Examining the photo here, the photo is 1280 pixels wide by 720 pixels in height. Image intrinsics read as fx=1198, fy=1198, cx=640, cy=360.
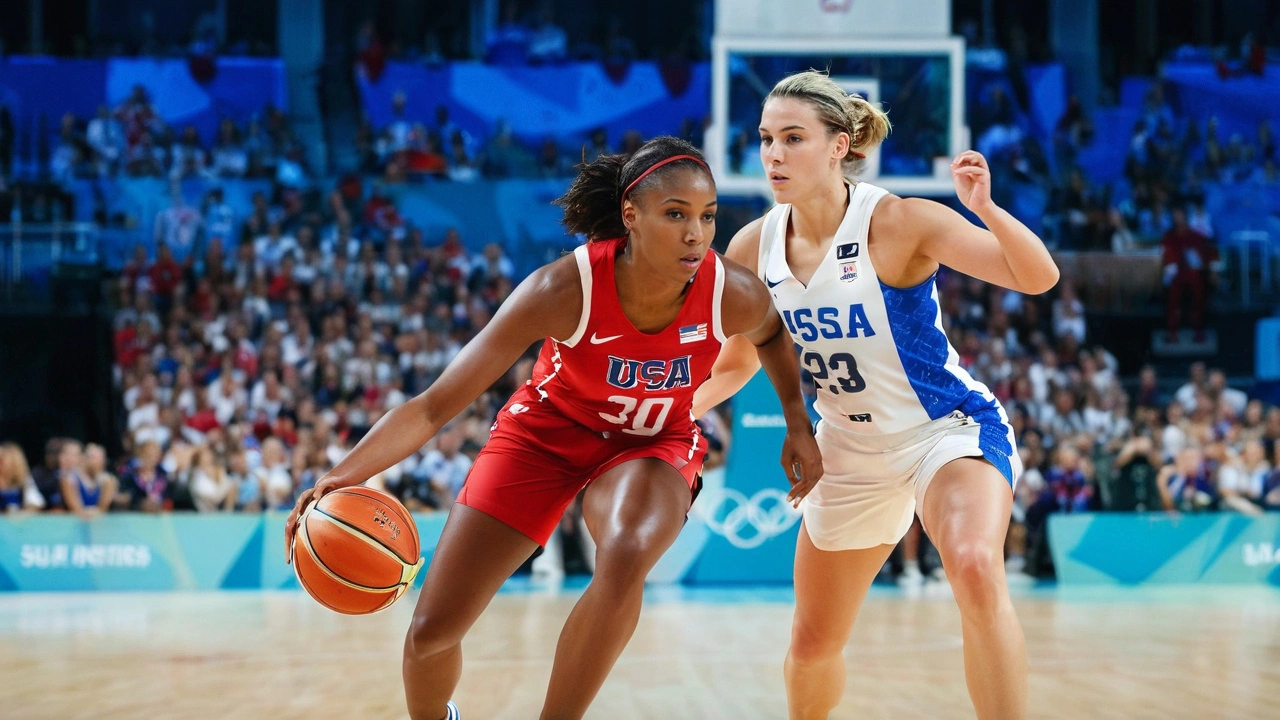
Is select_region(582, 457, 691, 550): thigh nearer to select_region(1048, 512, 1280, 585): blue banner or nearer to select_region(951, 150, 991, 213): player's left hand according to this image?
select_region(951, 150, 991, 213): player's left hand

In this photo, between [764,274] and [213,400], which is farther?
[213,400]

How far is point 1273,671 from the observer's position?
607cm

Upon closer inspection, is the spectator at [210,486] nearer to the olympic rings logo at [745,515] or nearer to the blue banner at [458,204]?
the olympic rings logo at [745,515]

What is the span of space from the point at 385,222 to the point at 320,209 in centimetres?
86

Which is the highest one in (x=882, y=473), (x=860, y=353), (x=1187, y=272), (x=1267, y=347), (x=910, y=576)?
(x=860, y=353)

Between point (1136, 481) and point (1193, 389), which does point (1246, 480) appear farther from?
point (1193, 389)

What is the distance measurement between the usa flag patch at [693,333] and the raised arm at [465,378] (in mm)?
341

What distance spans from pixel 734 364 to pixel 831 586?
85 cm

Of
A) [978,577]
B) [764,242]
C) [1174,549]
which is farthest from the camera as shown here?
[1174,549]

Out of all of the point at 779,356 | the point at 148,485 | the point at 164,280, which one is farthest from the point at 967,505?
the point at 164,280

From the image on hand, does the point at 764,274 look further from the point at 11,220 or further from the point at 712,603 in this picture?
the point at 11,220

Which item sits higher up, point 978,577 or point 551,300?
point 551,300

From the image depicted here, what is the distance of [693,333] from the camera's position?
3754 mm

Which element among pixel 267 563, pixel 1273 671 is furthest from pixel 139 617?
pixel 1273 671
